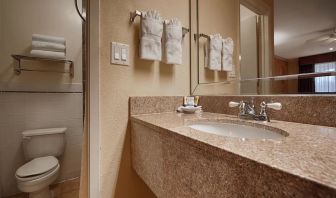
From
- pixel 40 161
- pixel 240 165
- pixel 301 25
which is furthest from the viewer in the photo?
pixel 40 161

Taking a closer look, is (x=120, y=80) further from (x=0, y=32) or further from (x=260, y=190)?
(x=0, y=32)

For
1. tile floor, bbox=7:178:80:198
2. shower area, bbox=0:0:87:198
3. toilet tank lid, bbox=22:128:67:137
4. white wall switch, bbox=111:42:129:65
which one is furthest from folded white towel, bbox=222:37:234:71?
tile floor, bbox=7:178:80:198

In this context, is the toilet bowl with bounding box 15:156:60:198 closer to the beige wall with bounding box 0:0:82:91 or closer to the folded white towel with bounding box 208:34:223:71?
the beige wall with bounding box 0:0:82:91

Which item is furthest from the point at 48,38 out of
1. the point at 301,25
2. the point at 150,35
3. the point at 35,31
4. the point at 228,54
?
the point at 301,25

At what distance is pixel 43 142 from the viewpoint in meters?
1.66

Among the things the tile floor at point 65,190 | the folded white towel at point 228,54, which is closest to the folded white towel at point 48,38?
the tile floor at point 65,190

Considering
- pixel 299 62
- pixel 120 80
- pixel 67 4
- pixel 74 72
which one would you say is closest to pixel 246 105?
pixel 299 62

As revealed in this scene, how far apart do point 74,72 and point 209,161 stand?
1.93 meters

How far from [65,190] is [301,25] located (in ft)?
7.35

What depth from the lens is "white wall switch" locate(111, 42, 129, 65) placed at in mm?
922

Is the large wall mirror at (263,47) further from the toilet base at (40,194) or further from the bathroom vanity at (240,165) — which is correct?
the toilet base at (40,194)

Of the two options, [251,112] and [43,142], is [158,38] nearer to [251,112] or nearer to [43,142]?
[251,112]

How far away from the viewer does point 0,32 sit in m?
1.59

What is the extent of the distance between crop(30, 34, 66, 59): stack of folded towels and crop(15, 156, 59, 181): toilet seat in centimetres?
95
